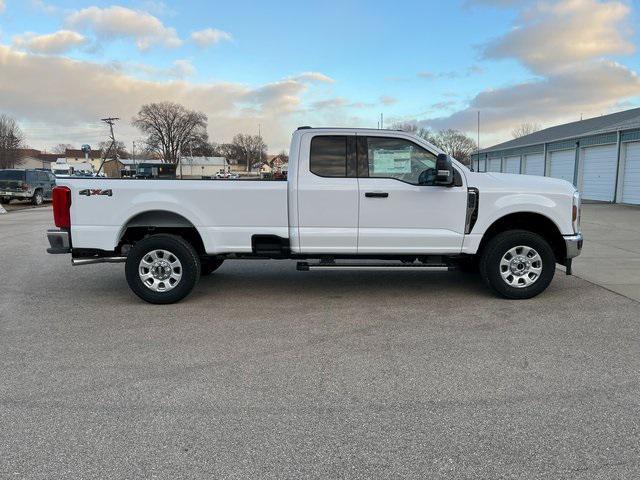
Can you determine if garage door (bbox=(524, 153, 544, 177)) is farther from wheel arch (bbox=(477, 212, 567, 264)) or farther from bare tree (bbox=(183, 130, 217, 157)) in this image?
bare tree (bbox=(183, 130, 217, 157))

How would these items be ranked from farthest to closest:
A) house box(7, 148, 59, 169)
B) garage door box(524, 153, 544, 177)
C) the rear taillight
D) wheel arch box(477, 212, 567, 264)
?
house box(7, 148, 59, 169) < garage door box(524, 153, 544, 177) < wheel arch box(477, 212, 567, 264) < the rear taillight

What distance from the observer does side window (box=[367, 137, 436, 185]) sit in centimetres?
596

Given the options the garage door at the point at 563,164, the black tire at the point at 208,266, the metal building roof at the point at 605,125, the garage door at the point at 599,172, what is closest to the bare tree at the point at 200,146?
the metal building roof at the point at 605,125

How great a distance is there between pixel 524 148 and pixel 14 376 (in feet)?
114

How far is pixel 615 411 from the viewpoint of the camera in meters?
3.34

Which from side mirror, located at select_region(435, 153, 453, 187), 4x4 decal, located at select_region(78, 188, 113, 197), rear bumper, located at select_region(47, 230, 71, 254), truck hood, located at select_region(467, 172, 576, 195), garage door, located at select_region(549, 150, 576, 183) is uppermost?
garage door, located at select_region(549, 150, 576, 183)

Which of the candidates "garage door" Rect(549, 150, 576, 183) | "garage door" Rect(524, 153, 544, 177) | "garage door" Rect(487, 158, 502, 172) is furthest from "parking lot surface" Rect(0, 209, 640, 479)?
"garage door" Rect(487, 158, 502, 172)

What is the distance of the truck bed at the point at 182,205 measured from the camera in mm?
5844

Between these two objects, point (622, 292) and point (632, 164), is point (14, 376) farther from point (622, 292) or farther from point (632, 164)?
point (632, 164)

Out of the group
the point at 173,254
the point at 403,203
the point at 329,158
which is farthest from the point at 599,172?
the point at 173,254

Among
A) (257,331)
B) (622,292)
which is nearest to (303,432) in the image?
(257,331)

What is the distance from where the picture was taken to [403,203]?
19.4ft

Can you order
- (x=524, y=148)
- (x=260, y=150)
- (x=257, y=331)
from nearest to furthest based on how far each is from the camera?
1. (x=257, y=331)
2. (x=524, y=148)
3. (x=260, y=150)

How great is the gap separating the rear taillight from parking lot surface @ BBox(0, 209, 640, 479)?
105 centimetres
